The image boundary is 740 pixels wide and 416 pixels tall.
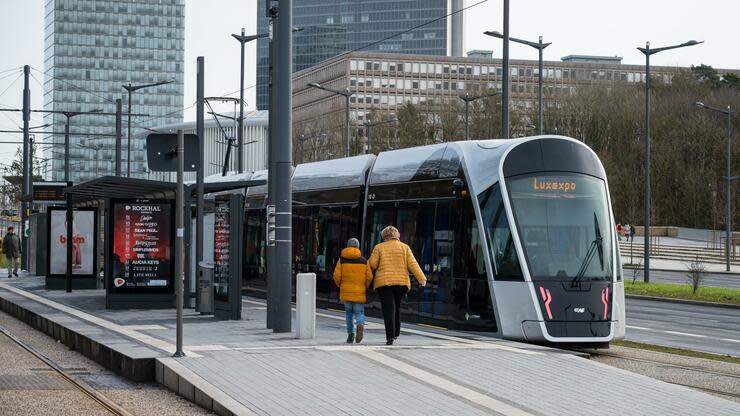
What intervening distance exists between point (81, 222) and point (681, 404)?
2337 centimetres

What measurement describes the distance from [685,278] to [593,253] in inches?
1370

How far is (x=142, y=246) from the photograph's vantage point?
2480 cm

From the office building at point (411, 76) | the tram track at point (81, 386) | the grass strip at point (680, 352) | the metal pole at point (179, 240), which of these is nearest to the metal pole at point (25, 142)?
the tram track at point (81, 386)

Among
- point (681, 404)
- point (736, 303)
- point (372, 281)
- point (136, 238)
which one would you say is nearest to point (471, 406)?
point (681, 404)

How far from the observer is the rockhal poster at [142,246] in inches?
969

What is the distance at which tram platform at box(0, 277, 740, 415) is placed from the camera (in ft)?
37.2

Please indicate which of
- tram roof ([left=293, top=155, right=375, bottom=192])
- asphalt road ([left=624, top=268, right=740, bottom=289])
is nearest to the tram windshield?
tram roof ([left=293, top=155, right=375, bottom=192])

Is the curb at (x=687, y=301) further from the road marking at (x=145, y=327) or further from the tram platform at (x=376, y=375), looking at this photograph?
the road marking at (x=145, y=327)

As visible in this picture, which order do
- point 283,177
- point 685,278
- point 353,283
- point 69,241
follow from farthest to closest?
point 685,278 → point 69,241 → point 283,177 → point 353,283

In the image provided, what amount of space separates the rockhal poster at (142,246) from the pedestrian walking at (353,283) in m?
8.56

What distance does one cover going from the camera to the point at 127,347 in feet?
52.2

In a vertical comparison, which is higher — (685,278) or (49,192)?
(49,192)

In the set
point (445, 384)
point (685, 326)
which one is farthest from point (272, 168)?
point (685, 326)

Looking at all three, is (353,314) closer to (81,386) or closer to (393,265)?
(393,265)
